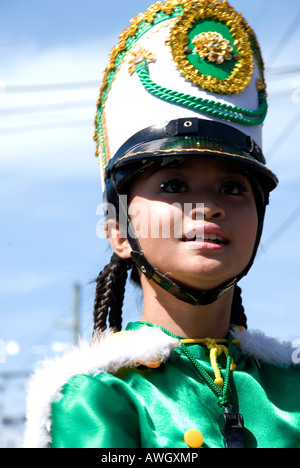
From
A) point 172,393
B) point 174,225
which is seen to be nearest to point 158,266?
point 174,225

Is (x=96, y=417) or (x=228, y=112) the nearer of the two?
(x=96, y=417)

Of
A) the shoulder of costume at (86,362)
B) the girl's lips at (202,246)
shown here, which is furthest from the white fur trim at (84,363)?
the girl's lips at (202,246)

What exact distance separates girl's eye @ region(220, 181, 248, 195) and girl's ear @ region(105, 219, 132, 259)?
0.45m

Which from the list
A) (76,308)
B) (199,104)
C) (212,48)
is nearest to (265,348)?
(199,104)

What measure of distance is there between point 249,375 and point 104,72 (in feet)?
4.26

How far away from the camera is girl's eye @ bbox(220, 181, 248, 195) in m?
2.86

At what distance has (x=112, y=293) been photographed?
10.6 ft

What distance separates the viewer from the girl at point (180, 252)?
2.55 metres

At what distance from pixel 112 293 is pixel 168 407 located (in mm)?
740

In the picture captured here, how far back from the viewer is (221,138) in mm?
2877

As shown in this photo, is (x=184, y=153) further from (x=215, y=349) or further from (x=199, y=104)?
(x=215, y=349)

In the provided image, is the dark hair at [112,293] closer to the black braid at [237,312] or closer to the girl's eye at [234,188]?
the black braid at [237,312]
